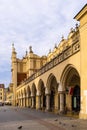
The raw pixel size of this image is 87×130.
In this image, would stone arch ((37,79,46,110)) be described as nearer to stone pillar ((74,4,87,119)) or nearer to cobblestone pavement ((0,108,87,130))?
stone pillar ((74,4,87,119))

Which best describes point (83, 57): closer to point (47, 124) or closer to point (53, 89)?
point (47, 124)

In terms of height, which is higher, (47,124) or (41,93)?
(41,93)

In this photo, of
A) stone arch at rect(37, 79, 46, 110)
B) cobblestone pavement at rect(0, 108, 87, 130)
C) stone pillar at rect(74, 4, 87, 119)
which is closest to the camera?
cobblestone pavement at rect(0, 108, 87, 130)

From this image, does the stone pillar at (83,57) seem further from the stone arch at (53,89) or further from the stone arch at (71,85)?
the stone arch at (53,89)

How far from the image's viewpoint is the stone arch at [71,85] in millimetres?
30438

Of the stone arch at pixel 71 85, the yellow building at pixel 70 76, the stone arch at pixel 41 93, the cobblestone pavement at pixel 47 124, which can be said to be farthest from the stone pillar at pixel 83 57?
the stone arch at pixel 41 93

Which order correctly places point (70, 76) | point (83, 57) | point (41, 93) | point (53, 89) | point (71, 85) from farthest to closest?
point (41, 93) → point (53, 89) → point (71, 85) → point (70, 76) → point (83, 57)

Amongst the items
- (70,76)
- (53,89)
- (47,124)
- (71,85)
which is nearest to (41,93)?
(53,89)

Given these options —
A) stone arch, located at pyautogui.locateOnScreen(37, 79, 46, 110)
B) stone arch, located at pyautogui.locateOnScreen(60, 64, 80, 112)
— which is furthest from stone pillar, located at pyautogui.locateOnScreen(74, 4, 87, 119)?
stone arch, located at pyautogui.locateOnScreen(37, 79, 46, 110)

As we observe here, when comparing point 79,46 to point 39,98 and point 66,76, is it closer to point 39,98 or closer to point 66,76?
point 66,76

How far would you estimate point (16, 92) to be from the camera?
297 feet

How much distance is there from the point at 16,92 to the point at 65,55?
62008mm

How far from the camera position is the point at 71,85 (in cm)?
3262

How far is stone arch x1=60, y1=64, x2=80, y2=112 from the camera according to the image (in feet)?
Result: 99.9
